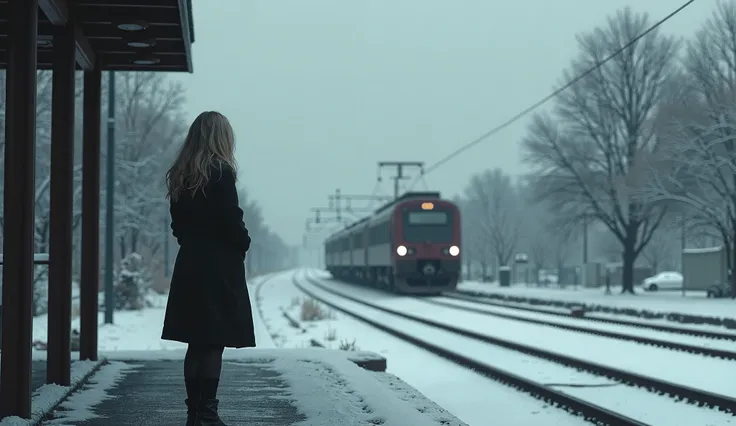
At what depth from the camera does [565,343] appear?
56.8ft

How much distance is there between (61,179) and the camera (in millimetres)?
7828

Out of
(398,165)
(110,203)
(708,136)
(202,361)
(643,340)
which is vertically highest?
(398,165)

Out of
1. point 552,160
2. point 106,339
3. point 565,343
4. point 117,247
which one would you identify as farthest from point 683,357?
point 117,247

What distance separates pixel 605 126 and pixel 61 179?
34085mm

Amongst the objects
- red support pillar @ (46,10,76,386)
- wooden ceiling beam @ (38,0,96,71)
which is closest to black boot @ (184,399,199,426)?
red support pillar @ (46,10,76,386)

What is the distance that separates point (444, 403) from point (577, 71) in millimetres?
31248

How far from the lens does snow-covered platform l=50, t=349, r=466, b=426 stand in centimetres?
665

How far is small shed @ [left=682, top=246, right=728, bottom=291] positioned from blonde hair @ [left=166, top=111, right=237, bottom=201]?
31.0 meters

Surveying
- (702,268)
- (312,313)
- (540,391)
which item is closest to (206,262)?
(540,391)

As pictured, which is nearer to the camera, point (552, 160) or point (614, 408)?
point (614, 408)

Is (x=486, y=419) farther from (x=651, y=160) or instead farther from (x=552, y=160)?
(x=552, y=160)

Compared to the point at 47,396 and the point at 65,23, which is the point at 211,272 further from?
the point at 65,23

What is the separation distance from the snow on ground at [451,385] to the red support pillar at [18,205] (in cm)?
442

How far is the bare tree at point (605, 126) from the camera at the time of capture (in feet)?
129
